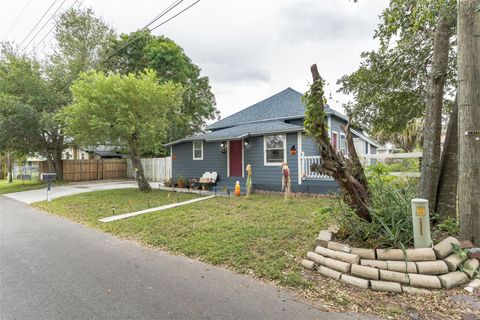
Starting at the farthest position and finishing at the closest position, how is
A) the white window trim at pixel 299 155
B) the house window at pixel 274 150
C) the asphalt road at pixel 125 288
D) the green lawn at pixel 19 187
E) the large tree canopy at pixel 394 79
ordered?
the green lawn at pixel 19 187, the house window at pixel 274 150, the white window trim at pixel 299 155, the large tree canopy at pixel 394 79, the asphalt road at pixel 125 288

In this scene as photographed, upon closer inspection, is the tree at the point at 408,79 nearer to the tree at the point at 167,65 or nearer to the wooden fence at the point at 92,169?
the tree at the point at 167,65

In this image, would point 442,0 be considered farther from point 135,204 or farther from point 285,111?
point 285,111

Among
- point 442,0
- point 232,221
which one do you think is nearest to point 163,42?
point 232,221

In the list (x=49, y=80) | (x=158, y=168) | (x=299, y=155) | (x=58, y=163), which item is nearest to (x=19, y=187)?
(x=58, y=163)

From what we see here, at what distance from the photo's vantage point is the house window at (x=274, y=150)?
11199 millimetres

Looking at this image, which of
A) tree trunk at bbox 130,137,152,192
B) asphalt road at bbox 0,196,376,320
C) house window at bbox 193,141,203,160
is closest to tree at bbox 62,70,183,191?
tree trunk at bbox 130,137,152,192

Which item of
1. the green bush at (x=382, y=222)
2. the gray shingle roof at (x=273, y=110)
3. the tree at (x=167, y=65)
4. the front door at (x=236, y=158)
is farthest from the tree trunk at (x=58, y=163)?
the green bush at (x=382, y=222)

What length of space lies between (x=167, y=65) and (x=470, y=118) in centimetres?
2145

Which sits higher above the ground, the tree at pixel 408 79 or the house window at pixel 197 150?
the tree at pixel 408 79

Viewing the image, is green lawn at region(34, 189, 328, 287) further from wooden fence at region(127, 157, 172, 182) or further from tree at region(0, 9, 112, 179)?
tree at region(0, 9, 112, 179)

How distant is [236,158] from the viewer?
1269 cm

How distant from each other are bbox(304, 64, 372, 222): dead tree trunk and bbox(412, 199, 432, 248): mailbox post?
0.61 metres

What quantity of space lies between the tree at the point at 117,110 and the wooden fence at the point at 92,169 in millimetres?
10099

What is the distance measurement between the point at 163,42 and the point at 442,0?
2210 centimetres
